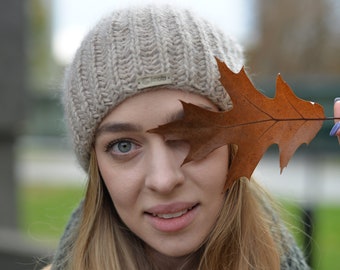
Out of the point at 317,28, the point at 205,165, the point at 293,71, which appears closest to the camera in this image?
the point at 205,165

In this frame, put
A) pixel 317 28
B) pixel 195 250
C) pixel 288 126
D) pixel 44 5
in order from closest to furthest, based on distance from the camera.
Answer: pixel 288 126, pixel 195 250, pixel 317 28, pixel 44 5

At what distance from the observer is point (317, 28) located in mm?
17250

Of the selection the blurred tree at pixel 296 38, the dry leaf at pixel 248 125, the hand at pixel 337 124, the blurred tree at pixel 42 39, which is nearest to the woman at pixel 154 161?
the dry leaf at pixel 248 125

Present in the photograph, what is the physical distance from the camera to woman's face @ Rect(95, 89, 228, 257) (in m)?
2.18

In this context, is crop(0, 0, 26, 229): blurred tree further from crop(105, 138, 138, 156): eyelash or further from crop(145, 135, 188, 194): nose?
crop(145, 135, 188, 194): nose

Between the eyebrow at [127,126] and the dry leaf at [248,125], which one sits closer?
the dry leaf at [248,125]

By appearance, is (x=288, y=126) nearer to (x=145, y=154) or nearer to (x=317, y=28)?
(x=145, y=154)

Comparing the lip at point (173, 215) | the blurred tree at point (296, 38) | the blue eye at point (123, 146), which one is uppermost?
the blurred tree at point (296, 38)

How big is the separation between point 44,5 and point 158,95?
109 ft

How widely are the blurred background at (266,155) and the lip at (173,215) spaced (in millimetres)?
667

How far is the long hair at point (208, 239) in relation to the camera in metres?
2.42

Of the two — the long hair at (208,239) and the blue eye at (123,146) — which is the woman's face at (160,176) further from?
the long hair at (208,239)

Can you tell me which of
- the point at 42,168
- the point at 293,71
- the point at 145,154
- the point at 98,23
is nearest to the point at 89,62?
the point at 98,23

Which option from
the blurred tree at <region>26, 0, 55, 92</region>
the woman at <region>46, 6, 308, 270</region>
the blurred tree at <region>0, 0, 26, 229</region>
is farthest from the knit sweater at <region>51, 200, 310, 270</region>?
the blurred tree at <region>26, 0, 55, 92</region>
